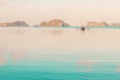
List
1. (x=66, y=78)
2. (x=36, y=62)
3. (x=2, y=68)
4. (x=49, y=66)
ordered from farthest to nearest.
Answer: (x=36, y=62), (x=49, y=66), (x=2, y=68), (x=66, y=78)

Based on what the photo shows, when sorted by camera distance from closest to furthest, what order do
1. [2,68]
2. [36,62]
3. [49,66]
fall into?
[2,68] < [49,66] < [36,62]

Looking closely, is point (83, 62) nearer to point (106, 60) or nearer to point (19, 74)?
point (106, 60)

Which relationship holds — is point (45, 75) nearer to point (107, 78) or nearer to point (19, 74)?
point (19, 74)

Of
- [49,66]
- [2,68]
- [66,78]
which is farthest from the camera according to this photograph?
[49,66]

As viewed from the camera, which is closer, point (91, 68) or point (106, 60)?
point (91, 68)

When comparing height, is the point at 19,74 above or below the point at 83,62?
below

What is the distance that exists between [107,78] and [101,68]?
18.1 ft

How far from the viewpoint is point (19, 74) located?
28250 mm

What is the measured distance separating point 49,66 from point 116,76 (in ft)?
26.7

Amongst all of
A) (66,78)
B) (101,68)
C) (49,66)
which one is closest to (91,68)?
(101,68)

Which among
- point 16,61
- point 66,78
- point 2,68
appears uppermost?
point 16,61

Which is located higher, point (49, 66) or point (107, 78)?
point (49, 66)

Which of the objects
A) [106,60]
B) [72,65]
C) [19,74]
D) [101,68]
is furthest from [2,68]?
[106,60]

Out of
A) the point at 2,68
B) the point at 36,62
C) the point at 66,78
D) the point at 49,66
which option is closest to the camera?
the point at 66,78
